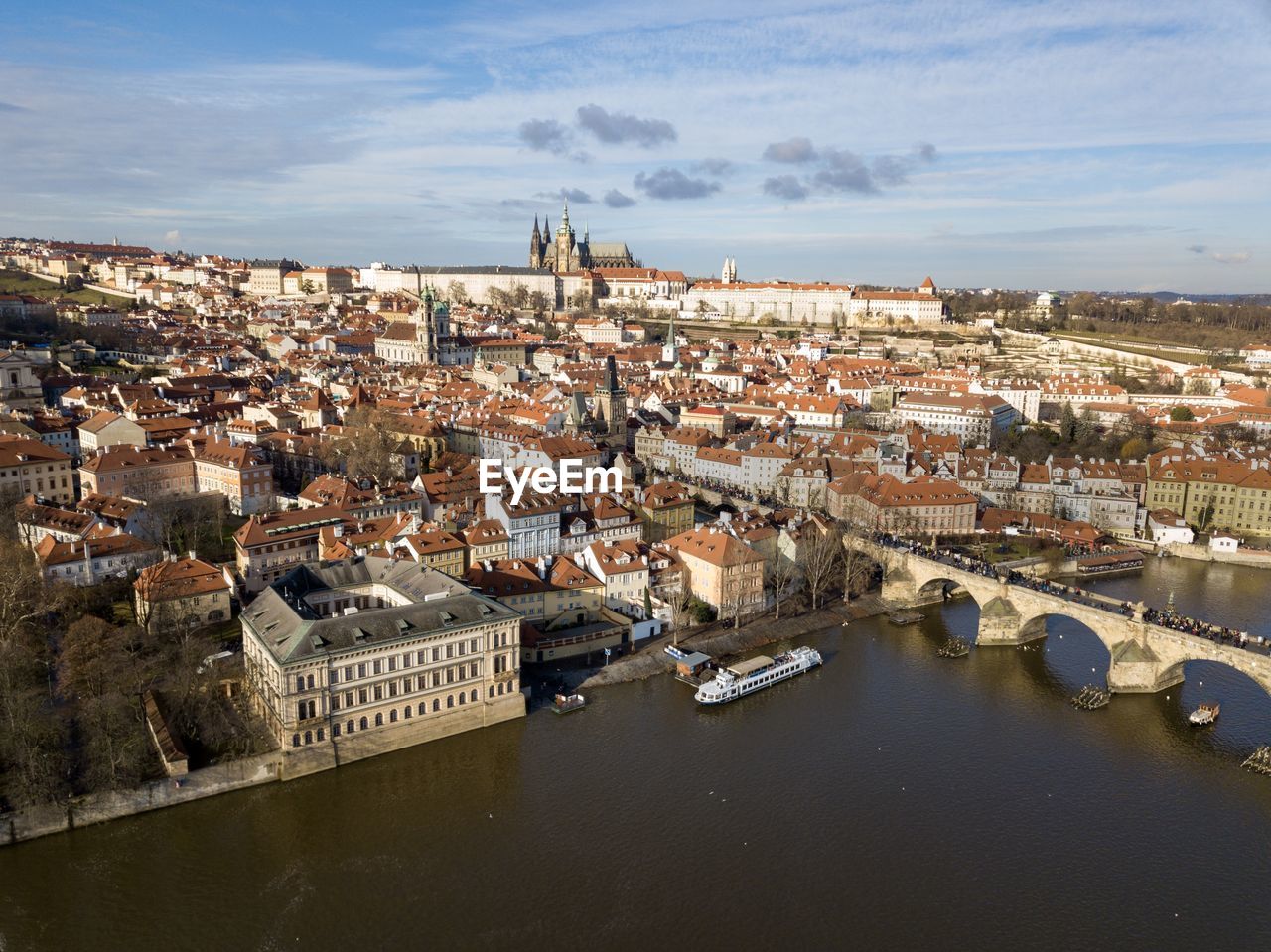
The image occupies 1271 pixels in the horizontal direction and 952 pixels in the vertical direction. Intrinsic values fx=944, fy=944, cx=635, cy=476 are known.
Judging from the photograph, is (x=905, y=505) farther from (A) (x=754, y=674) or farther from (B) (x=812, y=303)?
(B) (x=812, y=303)

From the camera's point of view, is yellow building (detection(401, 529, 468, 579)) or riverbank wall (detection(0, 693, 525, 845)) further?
yellow building (detection(401, 529, 468, 579))

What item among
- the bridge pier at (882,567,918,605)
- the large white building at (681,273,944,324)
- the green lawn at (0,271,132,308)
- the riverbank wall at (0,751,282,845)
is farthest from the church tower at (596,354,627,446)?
the green lawn at (0,271,132,308)

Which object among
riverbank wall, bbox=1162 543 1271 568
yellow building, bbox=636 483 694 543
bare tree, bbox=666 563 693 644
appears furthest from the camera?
riverbank wall, bbox=1162 543 1271 568

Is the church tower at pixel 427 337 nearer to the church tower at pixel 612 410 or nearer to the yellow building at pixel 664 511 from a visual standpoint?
the church tower at pixel 612 410

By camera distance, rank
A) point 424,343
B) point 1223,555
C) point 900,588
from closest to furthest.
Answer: point 900,588
point 1223,555
point 424,343

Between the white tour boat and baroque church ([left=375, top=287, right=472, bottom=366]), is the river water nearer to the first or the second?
the white tour boat

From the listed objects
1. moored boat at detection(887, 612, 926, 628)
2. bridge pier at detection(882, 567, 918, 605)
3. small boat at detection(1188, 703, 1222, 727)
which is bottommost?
small boat at detection(1188, 703, 1222, 727)

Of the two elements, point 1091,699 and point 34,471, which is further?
point 34,471

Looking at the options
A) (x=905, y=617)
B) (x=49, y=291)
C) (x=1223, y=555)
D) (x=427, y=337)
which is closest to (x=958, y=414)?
(x=1223, y=555)
